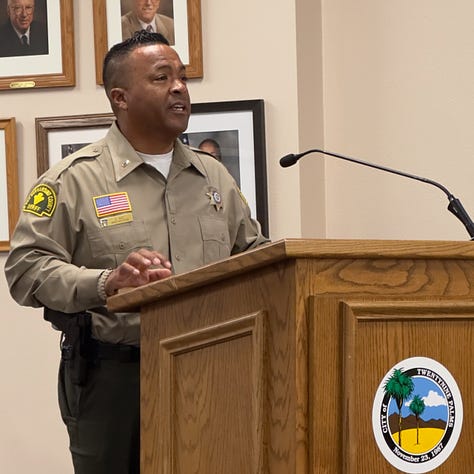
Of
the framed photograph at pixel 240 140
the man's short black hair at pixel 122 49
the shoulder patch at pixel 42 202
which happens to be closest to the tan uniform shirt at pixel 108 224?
the shoulder patch at pixel 42 202

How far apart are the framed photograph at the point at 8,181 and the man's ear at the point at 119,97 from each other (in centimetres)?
110

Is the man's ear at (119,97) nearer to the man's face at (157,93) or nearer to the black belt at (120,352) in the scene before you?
the man's face at (157,93)

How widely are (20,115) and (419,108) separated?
1.50 metres

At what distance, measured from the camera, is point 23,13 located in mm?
4070

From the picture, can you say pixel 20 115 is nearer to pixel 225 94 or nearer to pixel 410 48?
pixel 225 94

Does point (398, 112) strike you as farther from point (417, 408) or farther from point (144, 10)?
point (417, 408)

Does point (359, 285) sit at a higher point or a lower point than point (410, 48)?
lower

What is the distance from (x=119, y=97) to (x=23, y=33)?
1.23m

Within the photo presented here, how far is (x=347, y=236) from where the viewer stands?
159 inches

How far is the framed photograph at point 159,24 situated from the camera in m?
3.92

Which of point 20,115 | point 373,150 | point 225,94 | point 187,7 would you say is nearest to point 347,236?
point 373,150

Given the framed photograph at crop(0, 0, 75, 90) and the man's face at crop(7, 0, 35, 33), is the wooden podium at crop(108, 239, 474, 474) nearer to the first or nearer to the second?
the framed photograph at crop(0, 0, 75, 90)

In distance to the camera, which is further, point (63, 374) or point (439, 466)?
point (63, 374)

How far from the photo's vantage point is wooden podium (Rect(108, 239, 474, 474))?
1699 mm
